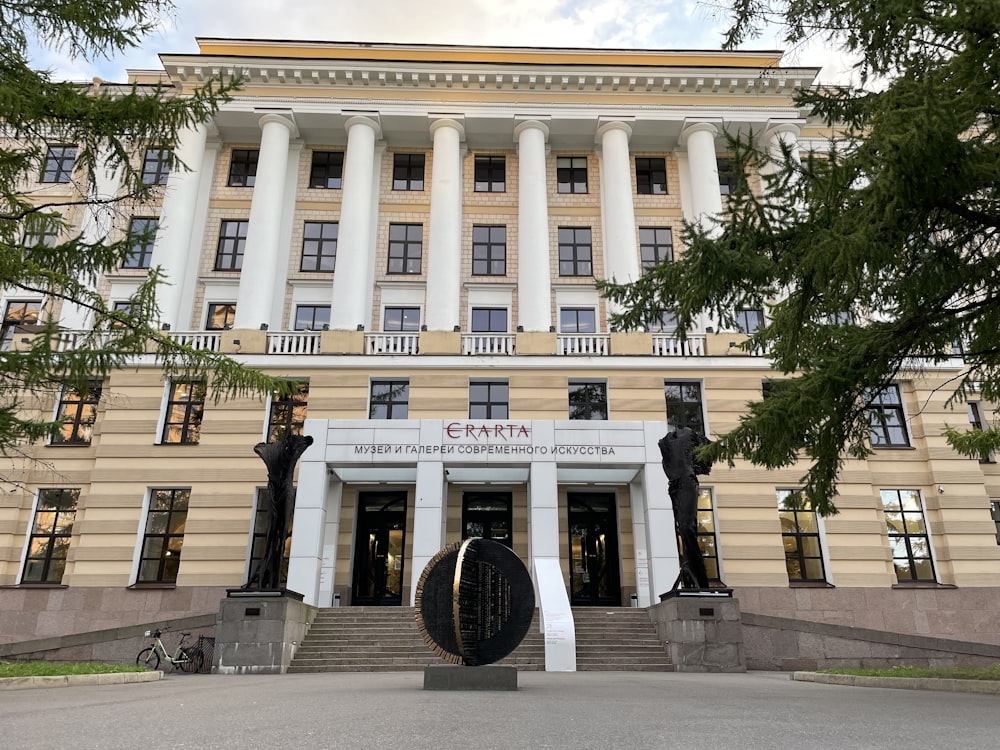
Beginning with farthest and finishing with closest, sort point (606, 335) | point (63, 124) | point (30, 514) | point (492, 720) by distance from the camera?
point (606, 335)
point (30, 514)
point (63, 124)
point (492, 720)

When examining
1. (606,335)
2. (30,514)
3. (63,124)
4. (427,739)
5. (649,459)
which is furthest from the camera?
(606,335)

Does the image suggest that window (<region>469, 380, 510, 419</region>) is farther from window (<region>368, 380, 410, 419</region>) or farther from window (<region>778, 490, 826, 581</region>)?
window (<region>778, 490, 826, 581</region>)

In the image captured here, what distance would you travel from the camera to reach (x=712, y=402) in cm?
2531

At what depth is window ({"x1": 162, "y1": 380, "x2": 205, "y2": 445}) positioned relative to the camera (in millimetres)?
24906

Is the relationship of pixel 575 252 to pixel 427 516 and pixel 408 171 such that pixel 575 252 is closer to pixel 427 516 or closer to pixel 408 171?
pixel 408 171

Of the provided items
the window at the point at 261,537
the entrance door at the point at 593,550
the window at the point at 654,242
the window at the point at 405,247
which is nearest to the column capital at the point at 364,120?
the window at the point at 405,247

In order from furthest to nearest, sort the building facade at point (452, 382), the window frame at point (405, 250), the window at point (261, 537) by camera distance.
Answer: the window frame at point (405, 250), the window at point (261, 537), the building facade at point (452, 382)

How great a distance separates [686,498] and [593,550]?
25.6 ft

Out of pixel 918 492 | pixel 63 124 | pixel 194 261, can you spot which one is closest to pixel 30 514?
pixel 194 261

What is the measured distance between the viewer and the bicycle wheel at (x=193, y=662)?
1791 cm

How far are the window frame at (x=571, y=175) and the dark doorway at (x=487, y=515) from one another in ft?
45.4

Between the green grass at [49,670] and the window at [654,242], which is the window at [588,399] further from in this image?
the green grass at [49,670]

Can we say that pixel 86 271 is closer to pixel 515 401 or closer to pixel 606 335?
pixel 515 401

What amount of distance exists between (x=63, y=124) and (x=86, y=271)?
206 cm
